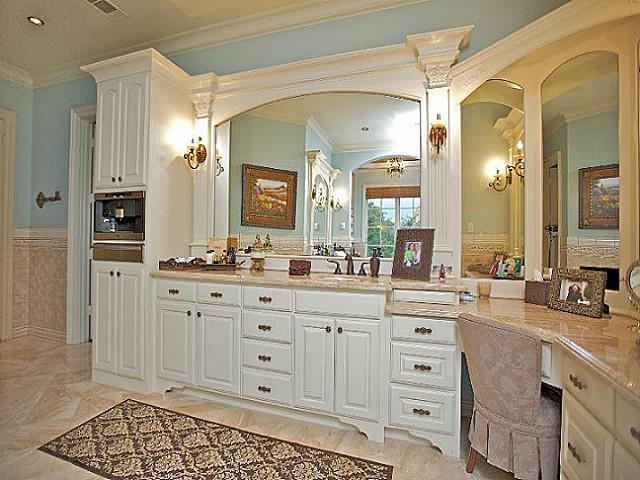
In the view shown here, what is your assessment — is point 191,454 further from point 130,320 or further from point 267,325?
point 130,320

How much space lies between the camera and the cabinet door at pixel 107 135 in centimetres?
297

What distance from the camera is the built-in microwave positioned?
2.88 metres

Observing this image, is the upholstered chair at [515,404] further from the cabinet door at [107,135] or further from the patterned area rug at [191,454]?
the cabinet door at [107,135]

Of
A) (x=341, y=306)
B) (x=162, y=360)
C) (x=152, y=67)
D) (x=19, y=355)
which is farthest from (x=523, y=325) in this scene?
(x=19, y=355)

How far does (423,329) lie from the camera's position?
2109 millimetres

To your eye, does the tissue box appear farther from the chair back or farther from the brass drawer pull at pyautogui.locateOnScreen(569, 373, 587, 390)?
the brass drawer pull at pyautogui.locateOnScreen(569, 373, 587, 390)

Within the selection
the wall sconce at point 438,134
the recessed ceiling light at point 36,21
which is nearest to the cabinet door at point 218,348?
the wall sconce at point 438,134

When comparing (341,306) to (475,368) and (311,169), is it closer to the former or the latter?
(475,368)

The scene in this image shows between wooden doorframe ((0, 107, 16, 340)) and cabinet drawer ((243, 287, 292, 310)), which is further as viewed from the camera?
wooden doorframe ((0, 107, 16, 340))

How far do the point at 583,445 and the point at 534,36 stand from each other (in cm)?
221

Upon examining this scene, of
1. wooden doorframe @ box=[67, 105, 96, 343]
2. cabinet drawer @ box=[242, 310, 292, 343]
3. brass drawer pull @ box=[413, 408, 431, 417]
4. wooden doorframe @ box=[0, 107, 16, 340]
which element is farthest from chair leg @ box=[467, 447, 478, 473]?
wooden doorframe @ box=[0, 107, 16, 340]

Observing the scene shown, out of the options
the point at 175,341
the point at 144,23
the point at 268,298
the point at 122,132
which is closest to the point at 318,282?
the point at 268,298

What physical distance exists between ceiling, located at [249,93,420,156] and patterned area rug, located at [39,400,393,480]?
208cm

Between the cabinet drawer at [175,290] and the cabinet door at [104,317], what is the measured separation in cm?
46
